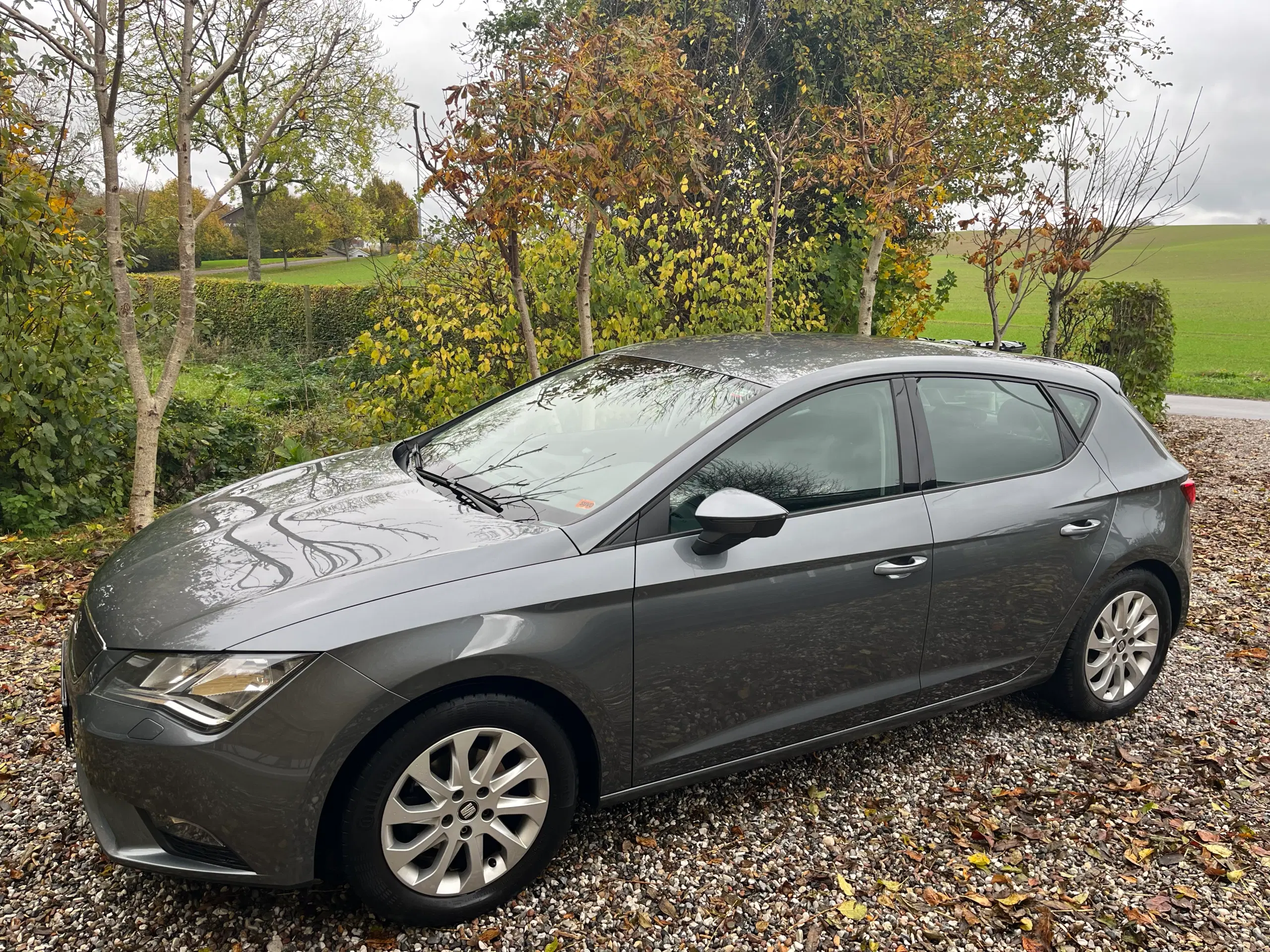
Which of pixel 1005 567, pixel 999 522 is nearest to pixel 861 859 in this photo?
pixel 1005 567

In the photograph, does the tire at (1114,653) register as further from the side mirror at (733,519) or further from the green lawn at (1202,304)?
the green lawn at (1202,304)

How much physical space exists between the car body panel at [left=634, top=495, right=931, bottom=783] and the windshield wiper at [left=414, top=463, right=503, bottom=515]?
0.54 meters

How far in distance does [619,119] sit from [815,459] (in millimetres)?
3220

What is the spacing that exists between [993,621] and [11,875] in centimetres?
327

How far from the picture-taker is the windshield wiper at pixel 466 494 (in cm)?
289

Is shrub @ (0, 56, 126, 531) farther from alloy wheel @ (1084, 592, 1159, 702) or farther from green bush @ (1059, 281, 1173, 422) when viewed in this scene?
green bush @ (1059, 281, 1173, 422)

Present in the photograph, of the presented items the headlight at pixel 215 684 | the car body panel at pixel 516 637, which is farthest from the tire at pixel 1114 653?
the headlight at pixel 215 684

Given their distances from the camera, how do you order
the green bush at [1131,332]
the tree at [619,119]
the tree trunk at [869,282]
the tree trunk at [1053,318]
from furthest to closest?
1. the green bush at [1131,332]
2. the tree trunk at [1053,318]
3. the tree trunk at [869,282]
4. the tree at [619,119]

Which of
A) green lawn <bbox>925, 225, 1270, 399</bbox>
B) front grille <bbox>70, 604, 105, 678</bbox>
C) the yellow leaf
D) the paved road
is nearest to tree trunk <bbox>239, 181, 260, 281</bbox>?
green lawn <bbox>925, 225, 1270, 399</bbox>

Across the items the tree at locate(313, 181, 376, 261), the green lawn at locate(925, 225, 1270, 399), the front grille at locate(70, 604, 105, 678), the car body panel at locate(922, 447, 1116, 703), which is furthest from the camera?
the tree at locate(313, 181, 376, 261)

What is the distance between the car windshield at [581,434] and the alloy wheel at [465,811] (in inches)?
27.0

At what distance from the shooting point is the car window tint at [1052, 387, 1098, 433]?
375cm

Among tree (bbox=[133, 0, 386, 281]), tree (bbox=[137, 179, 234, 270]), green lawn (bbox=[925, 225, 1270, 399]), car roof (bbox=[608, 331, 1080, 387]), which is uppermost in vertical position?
tree (bbox=[133, 0, 386, 281])

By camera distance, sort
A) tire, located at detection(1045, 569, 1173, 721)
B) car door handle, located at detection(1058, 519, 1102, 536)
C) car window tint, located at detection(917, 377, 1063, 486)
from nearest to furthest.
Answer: car window tint, located at detection(917, 377, 1063, 486) < car door handle, located at detection(1058, 519, 1102, 536) < tire, located at detection(1045, 569, 1173, 721)
